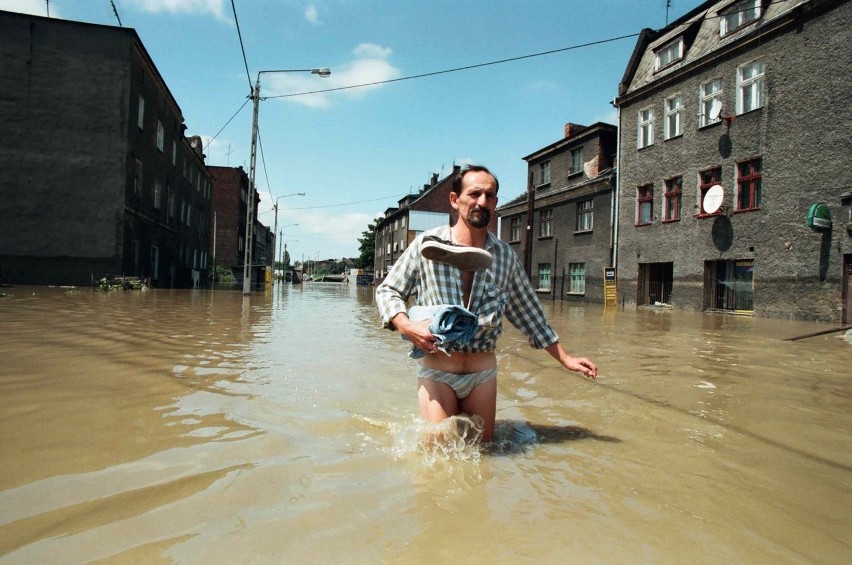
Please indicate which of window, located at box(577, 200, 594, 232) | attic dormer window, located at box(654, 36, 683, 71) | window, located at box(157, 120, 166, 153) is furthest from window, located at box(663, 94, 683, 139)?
window, located at box(157, 120, 166, 153)

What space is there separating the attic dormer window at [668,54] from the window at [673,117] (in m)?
1.58

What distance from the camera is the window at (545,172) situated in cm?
2962

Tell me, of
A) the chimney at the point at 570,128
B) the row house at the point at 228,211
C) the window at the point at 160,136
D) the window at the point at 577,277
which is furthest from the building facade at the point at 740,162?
the row house at the point at 228,211

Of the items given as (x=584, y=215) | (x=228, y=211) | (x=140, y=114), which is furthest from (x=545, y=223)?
(x=228, y=211)

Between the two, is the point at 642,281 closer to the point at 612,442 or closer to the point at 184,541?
the point at 612,442

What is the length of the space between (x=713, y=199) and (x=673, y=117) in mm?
4390

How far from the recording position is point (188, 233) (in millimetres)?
34594

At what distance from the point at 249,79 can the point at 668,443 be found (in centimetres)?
2135

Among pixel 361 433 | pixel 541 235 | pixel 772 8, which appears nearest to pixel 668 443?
pixel 361 433

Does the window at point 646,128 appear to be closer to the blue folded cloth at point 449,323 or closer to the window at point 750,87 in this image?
the window at point 750,87

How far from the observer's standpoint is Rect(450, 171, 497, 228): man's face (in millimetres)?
3020

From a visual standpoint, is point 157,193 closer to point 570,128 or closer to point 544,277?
point 544,277

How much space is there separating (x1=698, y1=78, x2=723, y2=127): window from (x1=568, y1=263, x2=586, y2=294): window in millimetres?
8720

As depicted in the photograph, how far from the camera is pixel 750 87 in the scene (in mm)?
17281
